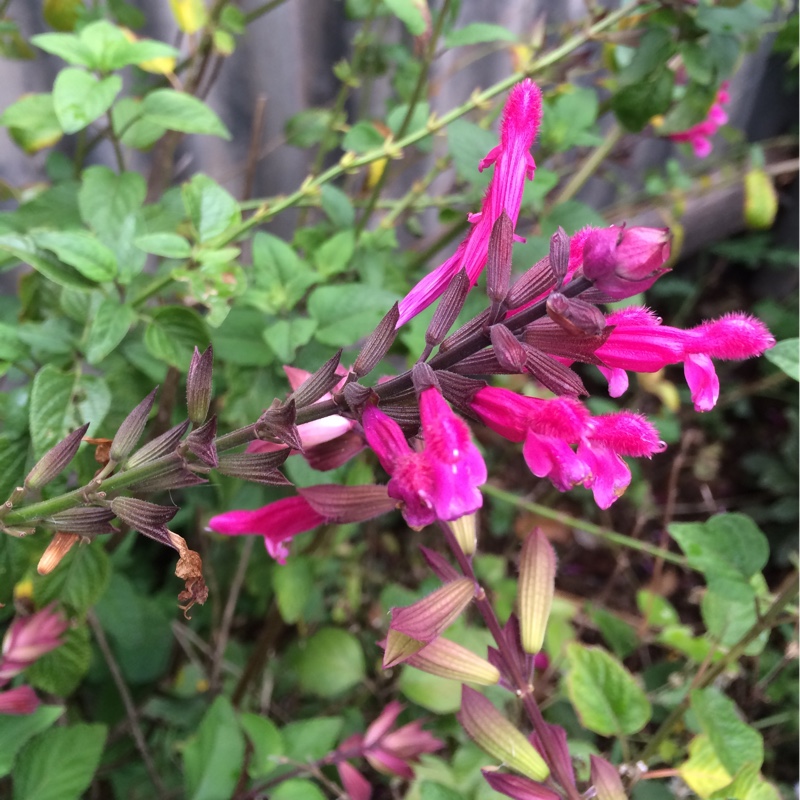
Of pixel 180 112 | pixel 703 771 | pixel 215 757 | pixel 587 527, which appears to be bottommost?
pixel 587 527

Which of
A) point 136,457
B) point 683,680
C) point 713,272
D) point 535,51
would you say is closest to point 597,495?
point 136,457

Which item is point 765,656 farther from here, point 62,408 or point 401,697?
point 62,408

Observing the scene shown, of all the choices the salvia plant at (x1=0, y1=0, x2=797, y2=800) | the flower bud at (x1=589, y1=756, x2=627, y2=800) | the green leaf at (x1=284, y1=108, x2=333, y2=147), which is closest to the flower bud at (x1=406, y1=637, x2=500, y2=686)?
the salvia plant at (x1=0, y1=0, x2=797, y2=800)

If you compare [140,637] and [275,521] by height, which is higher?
[275,521]

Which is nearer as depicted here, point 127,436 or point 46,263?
point 127,436

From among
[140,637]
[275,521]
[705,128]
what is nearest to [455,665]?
[275,521]

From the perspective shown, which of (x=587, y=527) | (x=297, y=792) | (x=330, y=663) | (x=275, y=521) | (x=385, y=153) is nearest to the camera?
(x=275, y=521)

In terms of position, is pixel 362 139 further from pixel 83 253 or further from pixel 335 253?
pixel 83 253
